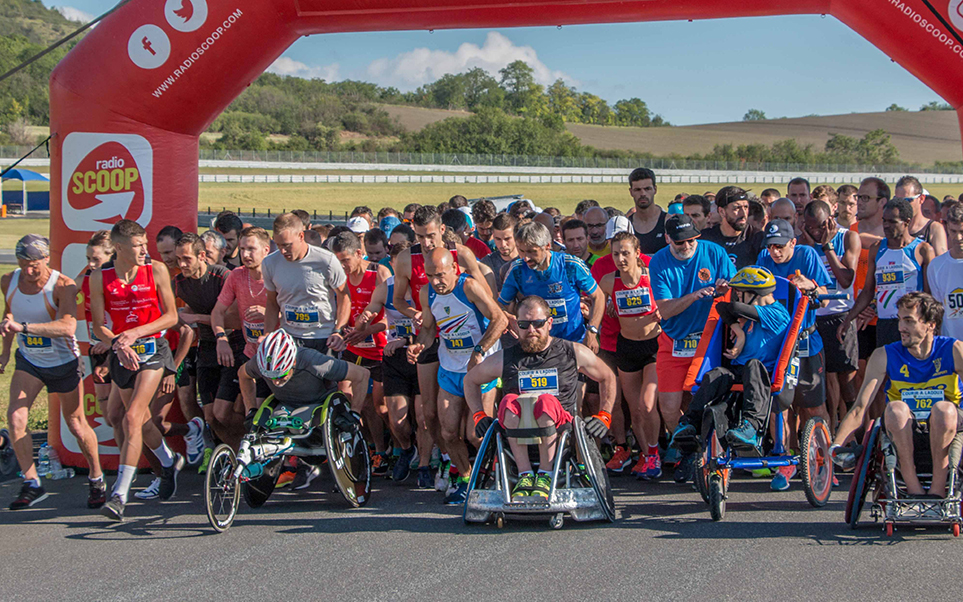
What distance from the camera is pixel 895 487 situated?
5.41m

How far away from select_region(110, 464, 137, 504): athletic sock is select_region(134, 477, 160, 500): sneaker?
2.04 ft

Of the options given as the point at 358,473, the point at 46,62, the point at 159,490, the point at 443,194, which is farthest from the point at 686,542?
the point at 46,62

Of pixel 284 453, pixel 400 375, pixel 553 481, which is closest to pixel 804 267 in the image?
pixel 553 481

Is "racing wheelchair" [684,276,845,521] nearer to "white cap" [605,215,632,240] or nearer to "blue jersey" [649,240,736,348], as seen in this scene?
"blue jersey" [649,240,736,348]

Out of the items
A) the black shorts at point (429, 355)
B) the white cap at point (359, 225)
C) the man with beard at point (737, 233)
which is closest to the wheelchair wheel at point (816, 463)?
the man with beard at point (737, 233)

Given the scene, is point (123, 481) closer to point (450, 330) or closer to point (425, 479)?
point (425, 479)

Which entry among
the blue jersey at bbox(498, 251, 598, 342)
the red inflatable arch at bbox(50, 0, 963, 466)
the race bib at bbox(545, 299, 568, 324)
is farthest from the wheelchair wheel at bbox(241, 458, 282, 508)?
the red inflatable arch at bbox(50, 0, 963, 466)

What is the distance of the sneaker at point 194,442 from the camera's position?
26.8 ft

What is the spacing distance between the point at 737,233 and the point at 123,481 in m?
5.67

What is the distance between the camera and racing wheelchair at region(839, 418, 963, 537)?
209 inches

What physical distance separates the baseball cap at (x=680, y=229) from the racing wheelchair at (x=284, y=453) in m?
2.86

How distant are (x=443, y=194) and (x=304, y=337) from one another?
176 ft

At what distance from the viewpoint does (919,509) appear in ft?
17.6

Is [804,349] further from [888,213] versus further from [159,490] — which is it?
[159,490]
